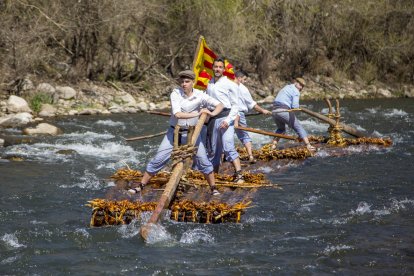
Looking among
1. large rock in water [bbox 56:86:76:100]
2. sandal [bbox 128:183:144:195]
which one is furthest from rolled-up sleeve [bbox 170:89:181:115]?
large rock in water [bbox 56:86:76:100]

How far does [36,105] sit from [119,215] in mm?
15338

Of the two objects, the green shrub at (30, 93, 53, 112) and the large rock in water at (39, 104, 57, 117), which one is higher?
the green shrub at (30, 93, 53, 112)

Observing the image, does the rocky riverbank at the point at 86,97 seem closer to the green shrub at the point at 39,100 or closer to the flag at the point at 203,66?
the green shrub at the point at 39,100

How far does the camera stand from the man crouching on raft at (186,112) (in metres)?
9.41

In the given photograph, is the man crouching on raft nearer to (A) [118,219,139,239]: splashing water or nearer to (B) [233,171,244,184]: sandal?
(B) [233,171,244,184]: sandal

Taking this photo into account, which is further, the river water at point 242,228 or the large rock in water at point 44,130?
the large rock in water at point 44,130

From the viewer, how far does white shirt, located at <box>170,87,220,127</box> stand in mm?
9461

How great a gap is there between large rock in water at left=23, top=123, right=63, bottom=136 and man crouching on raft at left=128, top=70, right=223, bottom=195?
994cm

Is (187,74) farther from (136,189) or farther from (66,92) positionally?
(66,92)

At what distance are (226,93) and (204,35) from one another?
1929 centimetres

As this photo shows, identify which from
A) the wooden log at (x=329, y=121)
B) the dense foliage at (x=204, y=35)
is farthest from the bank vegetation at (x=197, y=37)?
the wooden log at (x=329, y=121)

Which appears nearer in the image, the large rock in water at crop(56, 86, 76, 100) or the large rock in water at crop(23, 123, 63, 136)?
the large rock in water at crop(23, 123, 63, 136)

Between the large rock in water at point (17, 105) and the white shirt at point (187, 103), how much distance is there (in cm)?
1401

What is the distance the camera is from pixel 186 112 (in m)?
9.54
